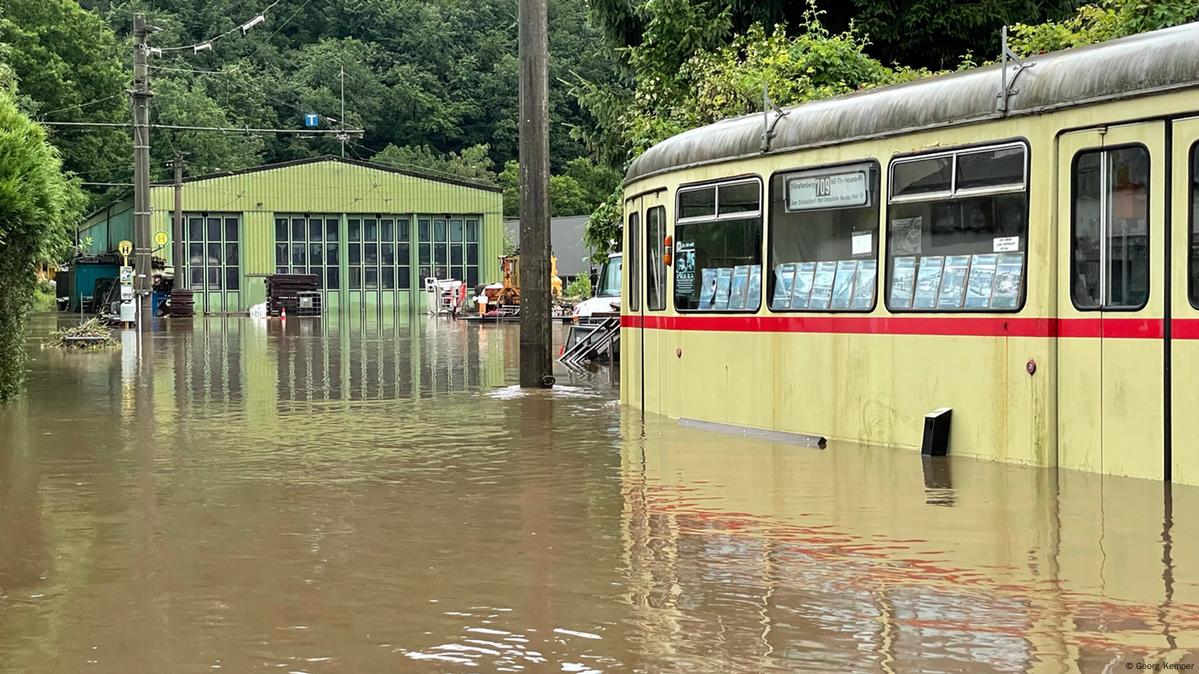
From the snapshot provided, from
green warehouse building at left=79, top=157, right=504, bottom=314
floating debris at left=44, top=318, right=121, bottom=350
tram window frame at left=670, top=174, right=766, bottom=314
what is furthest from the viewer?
green warehouse building at left=79, top=157, right=504, bottom=314

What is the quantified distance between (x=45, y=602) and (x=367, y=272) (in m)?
73.5

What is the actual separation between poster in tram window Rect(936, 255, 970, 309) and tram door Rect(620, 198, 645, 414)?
15.7ft

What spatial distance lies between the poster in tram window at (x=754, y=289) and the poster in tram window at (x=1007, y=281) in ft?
9.63

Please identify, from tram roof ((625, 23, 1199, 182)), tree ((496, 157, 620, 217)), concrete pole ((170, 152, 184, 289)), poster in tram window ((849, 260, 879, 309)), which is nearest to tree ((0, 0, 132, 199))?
concrete pole ((170, 152, 184, 289))

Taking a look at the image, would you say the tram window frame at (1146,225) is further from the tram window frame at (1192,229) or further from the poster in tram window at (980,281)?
the poster in tram window at (980,281)

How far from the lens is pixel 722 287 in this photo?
1520 cm

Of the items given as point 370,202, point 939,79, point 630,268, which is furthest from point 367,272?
point 939,79

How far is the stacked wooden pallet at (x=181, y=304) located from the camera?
63.8 meters

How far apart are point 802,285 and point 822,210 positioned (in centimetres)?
70

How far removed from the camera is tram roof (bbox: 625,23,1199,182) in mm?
10539

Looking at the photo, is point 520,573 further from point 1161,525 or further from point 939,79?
point 939,79

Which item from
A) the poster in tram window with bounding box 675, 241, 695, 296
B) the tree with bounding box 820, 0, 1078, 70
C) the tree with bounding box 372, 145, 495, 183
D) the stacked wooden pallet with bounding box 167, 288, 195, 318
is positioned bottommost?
the stacked wooden pallet with bounding box 167, 288, 195, 318

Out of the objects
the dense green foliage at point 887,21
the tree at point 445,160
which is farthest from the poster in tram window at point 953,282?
the tree at point 445,160

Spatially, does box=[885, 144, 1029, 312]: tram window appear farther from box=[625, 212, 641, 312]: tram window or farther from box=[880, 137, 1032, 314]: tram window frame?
box=[625, 212, 641, 312]: tram window
